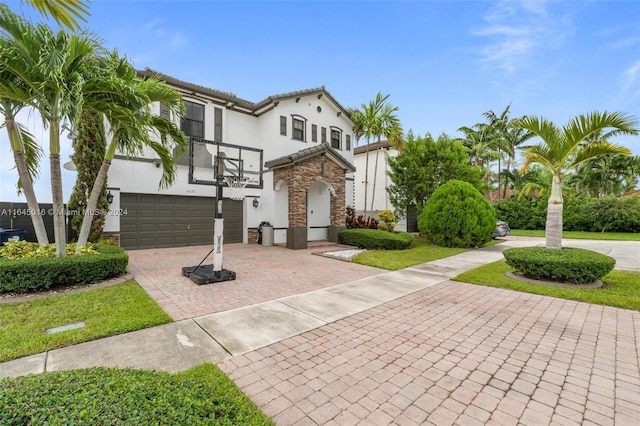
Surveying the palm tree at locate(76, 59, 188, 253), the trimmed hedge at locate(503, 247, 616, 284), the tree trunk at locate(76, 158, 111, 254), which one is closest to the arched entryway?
the palm tree at locate(76, 59, 188, 253)

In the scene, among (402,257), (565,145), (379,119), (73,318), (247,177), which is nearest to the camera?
(73,318)

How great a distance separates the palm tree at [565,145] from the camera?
22.9ft

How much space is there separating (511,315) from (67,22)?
8.09 m

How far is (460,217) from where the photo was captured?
13266 mm

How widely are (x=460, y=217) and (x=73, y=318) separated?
13674 mm

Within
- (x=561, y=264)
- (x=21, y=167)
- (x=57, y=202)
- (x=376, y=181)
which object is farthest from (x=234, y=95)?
(x=561, y=264)

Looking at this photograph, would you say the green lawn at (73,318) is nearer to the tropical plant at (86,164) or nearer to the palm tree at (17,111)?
the palm tree at (17,111)

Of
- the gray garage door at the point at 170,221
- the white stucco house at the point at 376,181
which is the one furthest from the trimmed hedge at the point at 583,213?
the gray garage door at the point at 170,221

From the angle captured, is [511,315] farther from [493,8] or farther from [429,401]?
[493,8]

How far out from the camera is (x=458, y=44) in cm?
1087

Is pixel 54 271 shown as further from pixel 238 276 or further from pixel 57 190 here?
pixel 238 276

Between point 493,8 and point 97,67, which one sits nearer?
point 97,67

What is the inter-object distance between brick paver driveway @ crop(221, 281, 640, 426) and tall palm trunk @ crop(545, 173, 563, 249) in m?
2.87

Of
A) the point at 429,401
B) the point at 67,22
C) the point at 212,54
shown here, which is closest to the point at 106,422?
the point at 429,401
